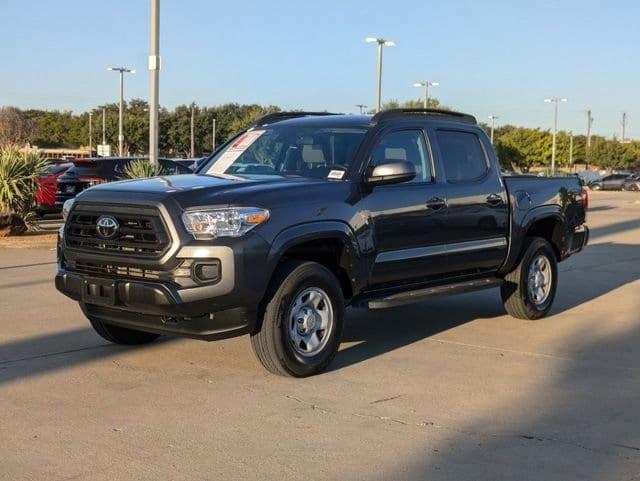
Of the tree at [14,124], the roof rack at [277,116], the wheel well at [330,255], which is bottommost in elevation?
the wheel well at [330,255]

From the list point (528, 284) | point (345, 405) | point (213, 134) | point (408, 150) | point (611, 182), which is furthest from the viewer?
point (213, 134)

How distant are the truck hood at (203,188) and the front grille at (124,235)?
16 centimetres

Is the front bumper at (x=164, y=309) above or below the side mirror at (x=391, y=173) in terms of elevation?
below

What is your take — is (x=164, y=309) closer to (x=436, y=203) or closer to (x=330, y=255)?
(x=330, y=255)

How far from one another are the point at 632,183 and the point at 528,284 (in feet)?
196

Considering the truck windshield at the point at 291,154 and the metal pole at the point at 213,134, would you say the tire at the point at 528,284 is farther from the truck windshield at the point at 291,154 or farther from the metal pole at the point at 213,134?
the metal pole at the point at 213,134

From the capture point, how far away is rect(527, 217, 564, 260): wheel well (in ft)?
29.2

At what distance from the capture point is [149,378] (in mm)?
6125

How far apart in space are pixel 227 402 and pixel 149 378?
2.94ft

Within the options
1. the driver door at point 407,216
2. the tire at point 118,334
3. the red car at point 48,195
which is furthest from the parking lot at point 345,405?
the red car at point 48,195

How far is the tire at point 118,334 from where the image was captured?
698cm

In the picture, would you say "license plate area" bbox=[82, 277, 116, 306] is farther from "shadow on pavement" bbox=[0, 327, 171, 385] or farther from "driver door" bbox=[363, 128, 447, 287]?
"driver door" bbox=[363, 128, 447, 287]

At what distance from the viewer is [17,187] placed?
15.8 m

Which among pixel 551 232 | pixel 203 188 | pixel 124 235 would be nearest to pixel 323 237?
pixel 203 188
